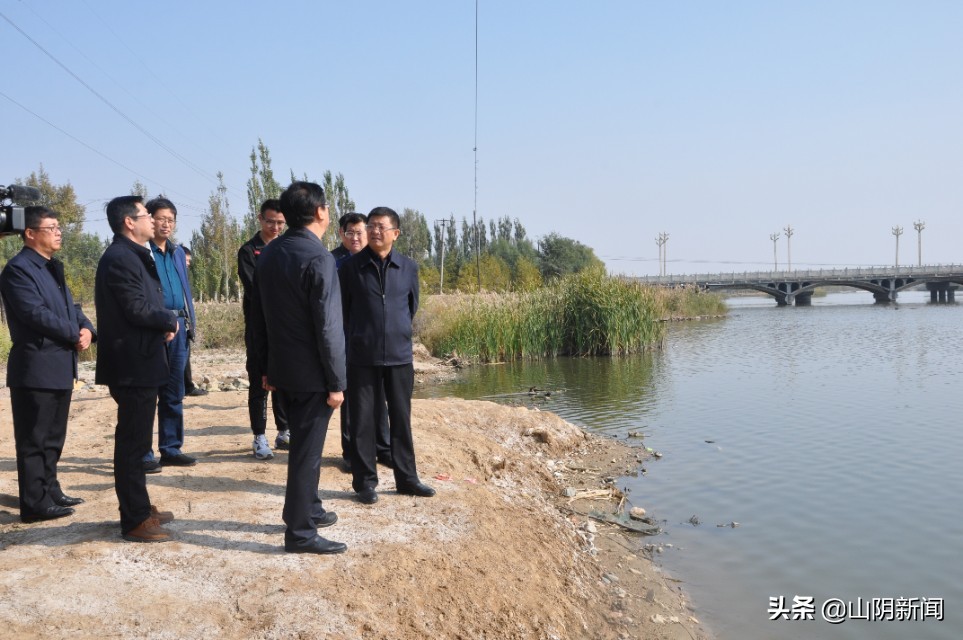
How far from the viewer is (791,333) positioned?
103 ft

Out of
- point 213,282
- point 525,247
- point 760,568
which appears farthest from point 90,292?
point 525,247

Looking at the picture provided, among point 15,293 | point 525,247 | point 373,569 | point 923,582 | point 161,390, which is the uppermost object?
point 525,247

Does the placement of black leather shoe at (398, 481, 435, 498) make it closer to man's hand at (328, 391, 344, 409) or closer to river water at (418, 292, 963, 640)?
man's hand at (328, 391, 344, 409)

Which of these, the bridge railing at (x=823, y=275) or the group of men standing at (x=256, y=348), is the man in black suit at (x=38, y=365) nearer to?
the group of men standing at (x=256, y=348)

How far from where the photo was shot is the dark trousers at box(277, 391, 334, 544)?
3777 mm

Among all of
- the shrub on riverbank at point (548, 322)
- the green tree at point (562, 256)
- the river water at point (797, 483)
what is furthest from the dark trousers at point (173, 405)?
the green tree at point (562, 256)

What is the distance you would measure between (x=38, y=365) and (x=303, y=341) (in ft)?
5.87

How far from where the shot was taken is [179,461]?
556cm

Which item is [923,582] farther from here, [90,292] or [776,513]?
[90,292]

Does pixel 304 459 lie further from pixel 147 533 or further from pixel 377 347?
pixel 377 347

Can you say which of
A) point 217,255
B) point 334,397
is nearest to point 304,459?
point 334,397

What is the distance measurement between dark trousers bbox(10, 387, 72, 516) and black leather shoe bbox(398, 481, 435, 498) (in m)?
2.09

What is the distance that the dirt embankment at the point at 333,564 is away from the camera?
124 inches

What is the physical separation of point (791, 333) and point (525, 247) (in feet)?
159
